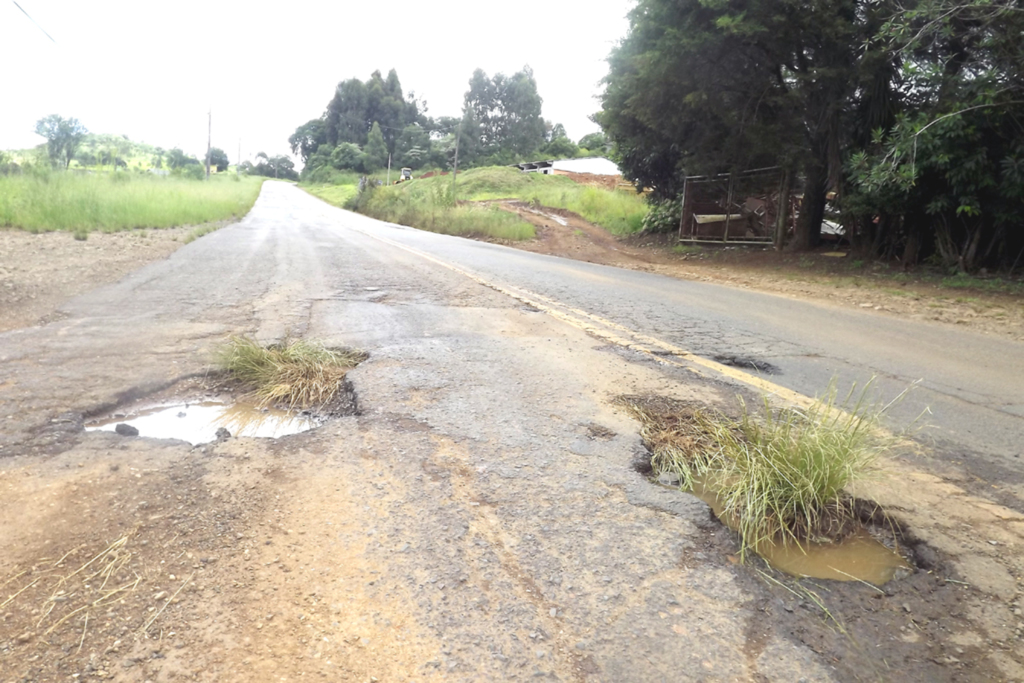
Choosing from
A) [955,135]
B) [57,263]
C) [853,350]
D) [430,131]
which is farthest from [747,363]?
[430,131]

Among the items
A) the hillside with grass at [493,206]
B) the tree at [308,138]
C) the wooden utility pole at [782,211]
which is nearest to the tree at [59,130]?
the hillside with grass at [493,206]

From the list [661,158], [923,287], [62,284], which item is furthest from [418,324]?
[661,158]

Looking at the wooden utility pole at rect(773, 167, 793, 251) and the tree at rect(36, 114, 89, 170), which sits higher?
the tree at rect(36, 114, 89, 170)

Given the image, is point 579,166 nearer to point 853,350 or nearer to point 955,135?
point 955,135

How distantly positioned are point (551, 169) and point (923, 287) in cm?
4368

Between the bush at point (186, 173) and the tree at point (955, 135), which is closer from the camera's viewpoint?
the tree at point (955, 135)

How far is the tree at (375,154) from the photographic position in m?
79.5

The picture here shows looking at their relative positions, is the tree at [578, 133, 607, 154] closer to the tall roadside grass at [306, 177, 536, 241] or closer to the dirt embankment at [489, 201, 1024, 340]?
the tall roadside grass at [306, 177, 536, 241]

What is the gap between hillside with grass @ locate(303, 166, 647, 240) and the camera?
2288 centimetres

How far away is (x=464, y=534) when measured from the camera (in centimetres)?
232

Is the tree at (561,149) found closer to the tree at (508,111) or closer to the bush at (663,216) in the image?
the tree at (508,111)

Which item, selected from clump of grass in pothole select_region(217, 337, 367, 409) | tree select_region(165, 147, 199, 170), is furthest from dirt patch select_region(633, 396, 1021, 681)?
tree select_region(165, 147, 199, 170)

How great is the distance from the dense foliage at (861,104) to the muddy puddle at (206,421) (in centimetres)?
929

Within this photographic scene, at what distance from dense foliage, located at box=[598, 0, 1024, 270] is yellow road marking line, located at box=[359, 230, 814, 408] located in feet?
18.8
